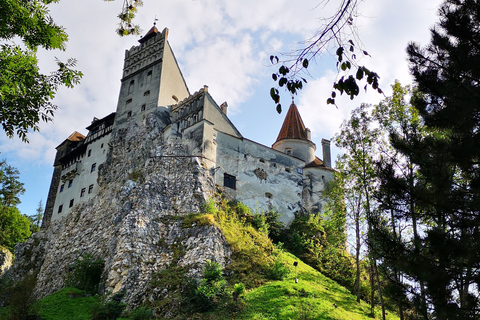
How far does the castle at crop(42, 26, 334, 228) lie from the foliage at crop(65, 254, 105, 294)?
1024cm

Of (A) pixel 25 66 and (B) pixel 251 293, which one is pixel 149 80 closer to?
(B) pixel 251 293

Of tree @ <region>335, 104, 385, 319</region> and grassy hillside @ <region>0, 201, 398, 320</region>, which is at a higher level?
tree @ <region>335, 104, 385, 319</region>

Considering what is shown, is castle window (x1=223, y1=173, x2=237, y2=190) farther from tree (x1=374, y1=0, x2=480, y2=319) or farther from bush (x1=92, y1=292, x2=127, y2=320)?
tree (x1=374, y1=0, x2=480, y2=319)

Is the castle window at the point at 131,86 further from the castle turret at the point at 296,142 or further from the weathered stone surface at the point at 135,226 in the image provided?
the castle turret at the point at 296,142

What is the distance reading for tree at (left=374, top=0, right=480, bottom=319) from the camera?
33.6ft

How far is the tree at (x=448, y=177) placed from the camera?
403 inches

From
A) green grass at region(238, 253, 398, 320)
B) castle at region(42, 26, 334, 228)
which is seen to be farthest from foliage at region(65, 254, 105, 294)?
green grass at region(238, 253, 398, 320)

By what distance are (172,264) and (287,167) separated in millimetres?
16078

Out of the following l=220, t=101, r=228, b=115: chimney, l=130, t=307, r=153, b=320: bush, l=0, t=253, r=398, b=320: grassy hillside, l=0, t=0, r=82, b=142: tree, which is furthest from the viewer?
l=220, t=101, r=228, b=115: chimney

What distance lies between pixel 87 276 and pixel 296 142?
74.5ft

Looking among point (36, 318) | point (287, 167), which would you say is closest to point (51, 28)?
point (36, 318)

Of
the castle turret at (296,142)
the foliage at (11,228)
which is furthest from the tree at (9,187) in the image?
the castle turret at (296,142)

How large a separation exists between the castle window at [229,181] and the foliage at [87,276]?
11033 mm

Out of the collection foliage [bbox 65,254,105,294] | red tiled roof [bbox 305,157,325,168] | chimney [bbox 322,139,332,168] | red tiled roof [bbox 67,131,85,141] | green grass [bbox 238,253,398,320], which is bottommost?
green grass [bbox 238,253,398,320]
